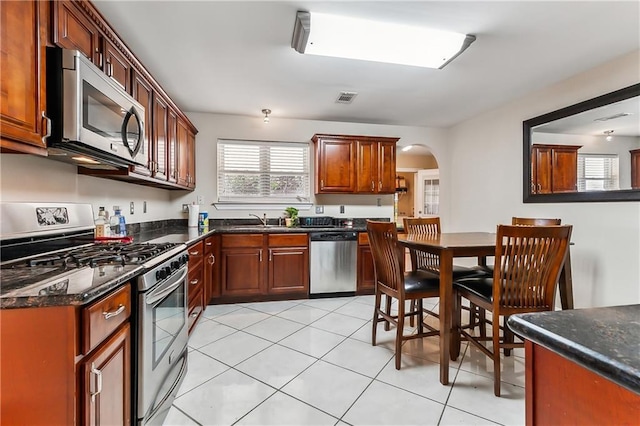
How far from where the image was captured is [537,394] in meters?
0.63

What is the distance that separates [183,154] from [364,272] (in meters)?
2.61

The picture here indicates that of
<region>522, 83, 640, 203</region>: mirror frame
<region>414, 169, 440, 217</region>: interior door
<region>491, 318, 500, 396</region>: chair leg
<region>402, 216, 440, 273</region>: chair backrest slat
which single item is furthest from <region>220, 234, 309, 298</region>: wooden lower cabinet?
<region>414, 169, 440, 217</region>: interior door

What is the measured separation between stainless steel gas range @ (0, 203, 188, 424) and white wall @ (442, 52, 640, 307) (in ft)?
11.4

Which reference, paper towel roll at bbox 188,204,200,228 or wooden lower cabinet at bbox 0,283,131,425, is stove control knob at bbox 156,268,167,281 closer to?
wooden lower cabinet at bbox 0,283,131,425

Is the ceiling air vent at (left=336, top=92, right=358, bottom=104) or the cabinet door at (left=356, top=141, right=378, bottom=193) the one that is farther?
the cabinet door at (left=356, top=141, right=378, bottom=193)

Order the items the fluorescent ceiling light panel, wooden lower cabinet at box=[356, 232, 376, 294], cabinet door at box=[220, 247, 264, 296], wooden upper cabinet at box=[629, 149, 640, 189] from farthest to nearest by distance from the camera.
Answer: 1. wooden lower cabinet at box=[356, 232, 376, 294]
2. cabinet door at box=[220, 247, 264, 296]
3. wooden upper cabinet at box=[629, 149, 640, 189]
4. the fluorescent ceiling light panel

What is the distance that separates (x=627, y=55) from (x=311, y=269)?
11.6 feet

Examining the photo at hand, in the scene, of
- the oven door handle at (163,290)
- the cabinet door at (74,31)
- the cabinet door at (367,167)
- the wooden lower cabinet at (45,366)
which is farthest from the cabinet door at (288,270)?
the wooden lower cabinet at (45,366)

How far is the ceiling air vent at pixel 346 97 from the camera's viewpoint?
3278 millimetres

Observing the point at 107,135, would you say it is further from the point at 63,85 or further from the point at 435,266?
the point at 435,266

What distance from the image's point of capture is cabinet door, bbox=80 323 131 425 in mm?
968

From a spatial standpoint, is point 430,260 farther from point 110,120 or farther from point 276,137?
point 110,120

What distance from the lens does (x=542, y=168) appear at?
3.19 metres

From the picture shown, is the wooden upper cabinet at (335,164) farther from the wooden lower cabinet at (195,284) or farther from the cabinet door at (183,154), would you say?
the wooden lower cabinet at (195,284)
